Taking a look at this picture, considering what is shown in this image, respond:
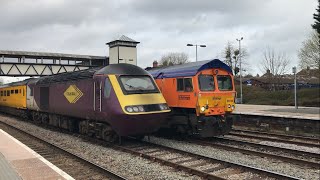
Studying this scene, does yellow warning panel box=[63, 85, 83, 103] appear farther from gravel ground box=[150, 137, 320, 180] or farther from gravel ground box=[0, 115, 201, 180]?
gravel ground box=[150, 137, 320, 180]

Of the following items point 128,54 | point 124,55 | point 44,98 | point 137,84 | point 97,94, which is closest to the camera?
point 137,84

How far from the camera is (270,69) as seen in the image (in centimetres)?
5859

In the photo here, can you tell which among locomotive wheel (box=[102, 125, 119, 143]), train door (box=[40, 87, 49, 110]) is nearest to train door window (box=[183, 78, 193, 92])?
locomotive wheel (box=[102, 125, 119, 143])

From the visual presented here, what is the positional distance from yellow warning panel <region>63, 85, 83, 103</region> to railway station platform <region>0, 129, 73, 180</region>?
3465mm

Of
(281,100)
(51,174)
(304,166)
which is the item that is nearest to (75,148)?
(51,174)

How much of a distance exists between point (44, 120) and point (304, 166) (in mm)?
15047

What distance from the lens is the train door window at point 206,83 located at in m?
13.6

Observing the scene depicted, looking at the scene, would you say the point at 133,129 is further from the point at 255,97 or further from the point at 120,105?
the point at 255,97

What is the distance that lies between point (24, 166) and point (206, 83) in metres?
7.54

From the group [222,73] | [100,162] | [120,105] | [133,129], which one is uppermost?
[222,73]

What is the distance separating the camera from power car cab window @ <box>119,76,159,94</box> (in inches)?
493

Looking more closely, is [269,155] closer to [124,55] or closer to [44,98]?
[44,98]


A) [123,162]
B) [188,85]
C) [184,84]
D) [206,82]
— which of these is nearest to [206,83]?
[206,82]

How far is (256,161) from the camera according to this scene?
10.4 meters
